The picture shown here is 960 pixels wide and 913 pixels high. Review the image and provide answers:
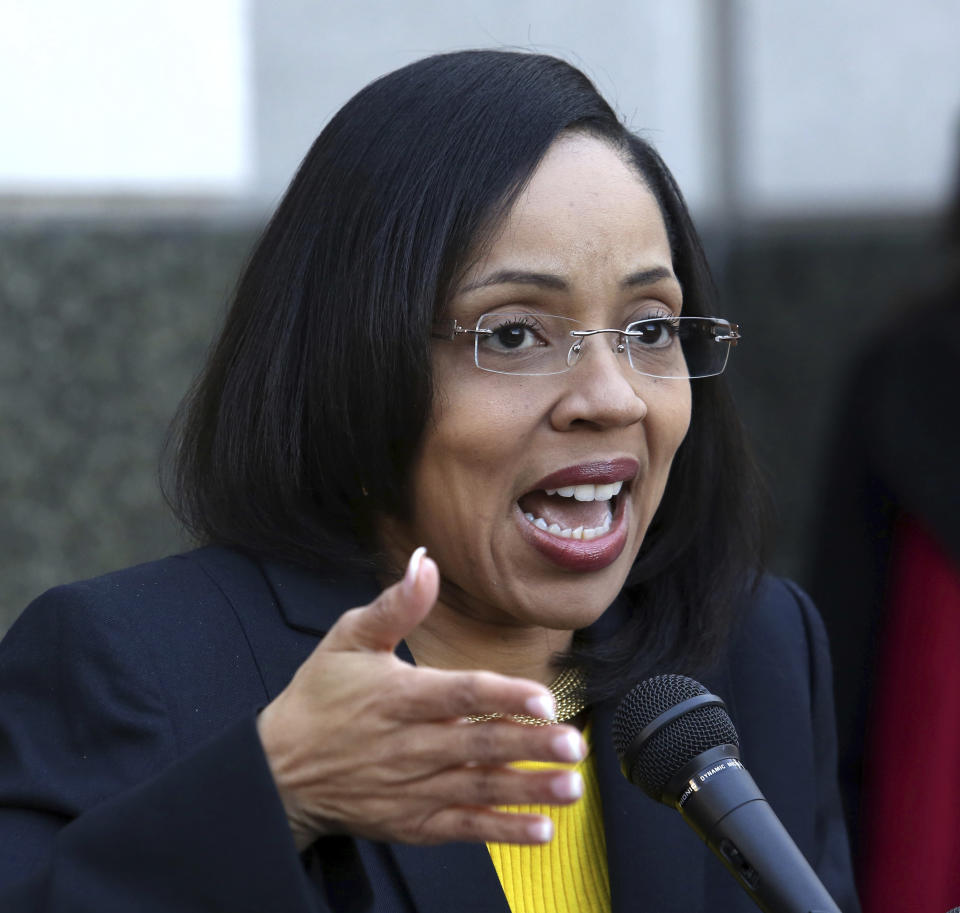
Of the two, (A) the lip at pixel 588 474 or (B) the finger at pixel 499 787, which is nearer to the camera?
(B) the finger at pixel 499 787

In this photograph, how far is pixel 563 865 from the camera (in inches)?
91.9

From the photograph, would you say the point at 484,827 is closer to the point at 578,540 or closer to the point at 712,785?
the point at 712,785

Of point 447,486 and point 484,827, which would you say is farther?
point 447,486

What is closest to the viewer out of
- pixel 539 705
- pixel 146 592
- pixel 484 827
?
pixel 539 705

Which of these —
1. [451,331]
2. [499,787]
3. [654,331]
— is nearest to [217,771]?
[499,787]

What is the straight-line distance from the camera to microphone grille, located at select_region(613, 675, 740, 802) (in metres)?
1.70

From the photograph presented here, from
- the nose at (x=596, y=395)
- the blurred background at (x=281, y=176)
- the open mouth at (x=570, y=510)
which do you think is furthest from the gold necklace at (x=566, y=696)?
the blurred background at (x=281, y=176)

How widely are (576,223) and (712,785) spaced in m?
0.95

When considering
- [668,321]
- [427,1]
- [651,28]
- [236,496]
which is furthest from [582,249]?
[651,28]

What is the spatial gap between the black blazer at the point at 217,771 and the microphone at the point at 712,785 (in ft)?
1.23

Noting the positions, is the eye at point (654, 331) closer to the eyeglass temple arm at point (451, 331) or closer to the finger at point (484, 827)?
the eyeglass temple arm at point (451, 331)

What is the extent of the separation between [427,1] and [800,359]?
200 centimetres

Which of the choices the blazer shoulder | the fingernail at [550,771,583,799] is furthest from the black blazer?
the fingernail at [550,771,583,799]

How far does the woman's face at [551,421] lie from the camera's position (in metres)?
2.21
